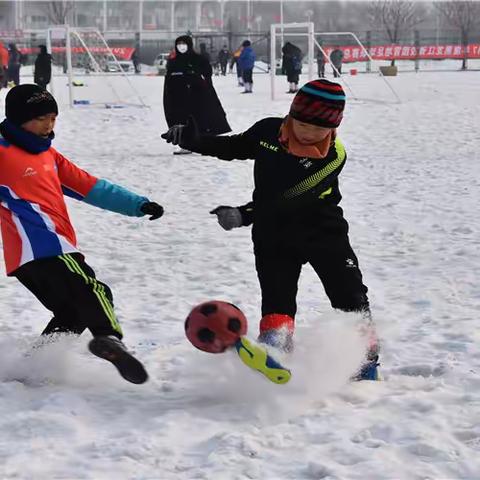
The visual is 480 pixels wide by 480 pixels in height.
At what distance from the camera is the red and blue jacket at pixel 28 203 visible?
12.6ft

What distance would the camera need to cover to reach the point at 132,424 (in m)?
3.49

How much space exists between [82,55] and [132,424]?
3174 centimetres

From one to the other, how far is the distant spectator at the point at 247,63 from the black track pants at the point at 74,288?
21.7m

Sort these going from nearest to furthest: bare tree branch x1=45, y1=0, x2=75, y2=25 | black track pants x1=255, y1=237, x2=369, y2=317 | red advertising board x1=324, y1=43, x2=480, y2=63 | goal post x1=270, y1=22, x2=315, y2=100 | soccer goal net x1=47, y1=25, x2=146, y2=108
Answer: black track pants x1=255, y1=237, x2=369, y2=317, goal post x1=270, y1=22, x2=315, y2=100, soccer goal net x1=47, y1=25, x2=146, y2=108, red advertising board x1=324, y1=43, x2=480, y2=63, bare tree branch x1=45, y1=0, x2=75, y2=25

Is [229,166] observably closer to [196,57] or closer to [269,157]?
[196,57]

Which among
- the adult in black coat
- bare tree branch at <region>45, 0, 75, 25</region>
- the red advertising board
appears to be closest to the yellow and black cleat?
the adult in black coat

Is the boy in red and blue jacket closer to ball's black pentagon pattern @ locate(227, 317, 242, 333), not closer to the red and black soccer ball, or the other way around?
the red and black soccer ball

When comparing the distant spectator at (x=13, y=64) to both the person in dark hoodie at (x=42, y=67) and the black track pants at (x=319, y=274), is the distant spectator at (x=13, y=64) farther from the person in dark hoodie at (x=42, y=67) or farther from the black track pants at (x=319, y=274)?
the black track pants at (x=319, y=274)

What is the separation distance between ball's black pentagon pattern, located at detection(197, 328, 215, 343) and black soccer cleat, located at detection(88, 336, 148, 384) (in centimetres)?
29

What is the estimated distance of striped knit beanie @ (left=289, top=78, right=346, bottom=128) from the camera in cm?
372

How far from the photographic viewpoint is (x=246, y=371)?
3812 millimetres

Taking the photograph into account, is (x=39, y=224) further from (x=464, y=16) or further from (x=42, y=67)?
(x=464, y=16)

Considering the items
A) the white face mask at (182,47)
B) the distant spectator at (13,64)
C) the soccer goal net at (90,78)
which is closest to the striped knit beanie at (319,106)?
→ the white face mask at (182,47)

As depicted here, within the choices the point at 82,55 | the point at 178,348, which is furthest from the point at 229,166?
the point at 82,55
